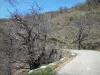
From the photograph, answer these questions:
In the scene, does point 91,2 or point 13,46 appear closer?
point 13,46

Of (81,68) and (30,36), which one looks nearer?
(81,68)

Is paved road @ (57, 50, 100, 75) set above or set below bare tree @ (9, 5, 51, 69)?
below

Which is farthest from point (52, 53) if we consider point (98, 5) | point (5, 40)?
point (98, 5)

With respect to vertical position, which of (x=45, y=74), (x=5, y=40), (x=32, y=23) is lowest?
(x=45, y=74)

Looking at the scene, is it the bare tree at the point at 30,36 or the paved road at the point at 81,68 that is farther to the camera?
the bare tree at the point at 30,36

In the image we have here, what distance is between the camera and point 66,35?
209 ft

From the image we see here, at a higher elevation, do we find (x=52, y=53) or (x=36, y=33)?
(x=36, y=33)

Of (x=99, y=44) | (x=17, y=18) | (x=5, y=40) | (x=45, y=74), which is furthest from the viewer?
(x=99, y=44)

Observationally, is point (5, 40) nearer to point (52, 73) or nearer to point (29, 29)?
point (29, 29)

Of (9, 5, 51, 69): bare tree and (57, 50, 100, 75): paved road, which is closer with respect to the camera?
(57, 50, 100, 75): paved road

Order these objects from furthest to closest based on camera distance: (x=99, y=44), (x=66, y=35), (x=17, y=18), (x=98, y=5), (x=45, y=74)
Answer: (x=98, y=5)
(x=66, y=35)
(x=99, y=44)
(x=17, y=18)
(x=45, y=74)

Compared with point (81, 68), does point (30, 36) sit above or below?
above

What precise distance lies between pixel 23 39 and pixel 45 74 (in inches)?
575

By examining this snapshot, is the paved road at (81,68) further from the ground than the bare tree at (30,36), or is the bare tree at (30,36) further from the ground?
the bare tree at (30,36)
